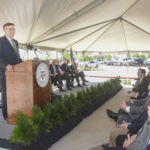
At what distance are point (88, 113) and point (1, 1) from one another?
9.31 feet

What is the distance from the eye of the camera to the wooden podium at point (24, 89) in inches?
87.9

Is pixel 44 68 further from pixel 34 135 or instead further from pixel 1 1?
pixel 1 1

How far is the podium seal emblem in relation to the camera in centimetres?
232

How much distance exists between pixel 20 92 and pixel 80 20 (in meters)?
3.61

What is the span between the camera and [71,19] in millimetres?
4914

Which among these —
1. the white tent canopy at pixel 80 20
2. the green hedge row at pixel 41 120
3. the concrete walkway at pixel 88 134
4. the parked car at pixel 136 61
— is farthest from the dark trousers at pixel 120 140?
the parked car at pixel 136 61

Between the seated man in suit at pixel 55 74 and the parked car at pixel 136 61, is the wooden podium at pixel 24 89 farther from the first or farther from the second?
the parked car at pixel 136 61

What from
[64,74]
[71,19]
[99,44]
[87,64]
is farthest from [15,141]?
[87,64]

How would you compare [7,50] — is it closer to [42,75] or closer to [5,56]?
[5,56]

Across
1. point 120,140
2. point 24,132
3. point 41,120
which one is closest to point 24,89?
point 41,120

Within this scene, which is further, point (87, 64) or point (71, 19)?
point (87, 64)

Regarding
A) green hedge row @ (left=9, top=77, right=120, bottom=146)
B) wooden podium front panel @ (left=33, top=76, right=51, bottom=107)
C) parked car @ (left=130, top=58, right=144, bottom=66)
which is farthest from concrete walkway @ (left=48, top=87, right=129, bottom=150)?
parked car @ (left=130, top=58, right=144, bottom=66)

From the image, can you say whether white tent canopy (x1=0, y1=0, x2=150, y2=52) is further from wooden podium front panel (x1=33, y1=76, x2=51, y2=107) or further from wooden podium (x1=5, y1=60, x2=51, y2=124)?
wooden podium front panel (x1=33, y1=76, x2=51, y2=107)

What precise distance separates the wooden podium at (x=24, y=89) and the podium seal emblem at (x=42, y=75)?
0.15 ft
